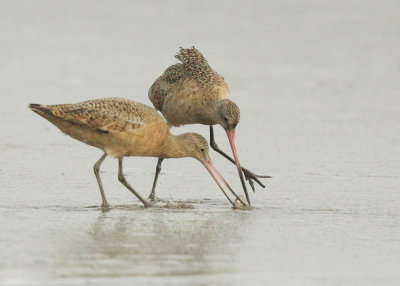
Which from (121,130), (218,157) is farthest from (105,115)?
(218,157)

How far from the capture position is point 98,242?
18.8 ft

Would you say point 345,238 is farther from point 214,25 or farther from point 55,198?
point 214,25

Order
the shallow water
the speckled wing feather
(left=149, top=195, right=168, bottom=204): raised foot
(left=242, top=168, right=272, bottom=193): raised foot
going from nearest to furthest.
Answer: the shallow water
the speckled wing feather
(left=149, top=195, right=168, bottom=204): raised foot
(left=242, top=168, right=272, bottom=193): raised foot

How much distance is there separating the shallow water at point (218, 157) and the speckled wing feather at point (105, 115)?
62 cm

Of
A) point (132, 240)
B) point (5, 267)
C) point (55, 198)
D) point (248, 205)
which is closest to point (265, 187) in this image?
point (248, 205)

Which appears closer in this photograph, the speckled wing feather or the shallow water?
the shallow water

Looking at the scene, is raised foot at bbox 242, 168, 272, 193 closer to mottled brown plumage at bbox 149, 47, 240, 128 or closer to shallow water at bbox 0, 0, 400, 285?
shallow water at bbox 0, 0, 400, 285

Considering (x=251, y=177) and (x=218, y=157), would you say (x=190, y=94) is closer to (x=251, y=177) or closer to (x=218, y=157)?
(x=218, y=157)

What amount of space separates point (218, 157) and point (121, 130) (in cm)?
242

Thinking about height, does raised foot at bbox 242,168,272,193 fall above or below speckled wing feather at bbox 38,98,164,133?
below

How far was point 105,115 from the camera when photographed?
7328 millimetres

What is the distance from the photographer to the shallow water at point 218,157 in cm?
537

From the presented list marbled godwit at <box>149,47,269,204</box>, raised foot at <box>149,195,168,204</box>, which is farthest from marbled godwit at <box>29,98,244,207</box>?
→ marbled godwit at <box>149,47,269,204</box>

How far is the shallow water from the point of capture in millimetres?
5367
